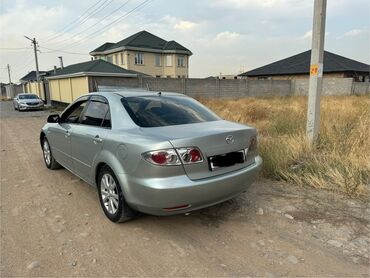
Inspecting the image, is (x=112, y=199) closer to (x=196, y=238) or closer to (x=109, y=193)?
(x=109, y=193)

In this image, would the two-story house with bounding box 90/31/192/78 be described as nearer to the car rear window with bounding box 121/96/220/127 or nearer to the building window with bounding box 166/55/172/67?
the building window with bounding box 166/55/172/67

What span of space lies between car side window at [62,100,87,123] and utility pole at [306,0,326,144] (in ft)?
14.5

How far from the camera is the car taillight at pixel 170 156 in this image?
2.78 m

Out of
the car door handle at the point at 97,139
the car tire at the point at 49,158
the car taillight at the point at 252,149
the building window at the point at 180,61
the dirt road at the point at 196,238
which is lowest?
the dirt road at the point at 196,238

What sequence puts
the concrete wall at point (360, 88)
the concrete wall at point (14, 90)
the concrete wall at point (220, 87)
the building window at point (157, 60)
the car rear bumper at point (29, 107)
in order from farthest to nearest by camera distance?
the concrete wall at point (14, 90)
the building window at point (157, 60)
the concrete wall at point (360, 88)
the car rear bumper at point (29, 107)
the concrete wall at point (220, 87)

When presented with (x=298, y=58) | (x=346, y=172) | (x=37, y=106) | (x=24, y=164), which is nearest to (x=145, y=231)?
(x=346, y=172)

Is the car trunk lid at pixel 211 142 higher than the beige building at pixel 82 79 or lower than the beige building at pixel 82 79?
lower

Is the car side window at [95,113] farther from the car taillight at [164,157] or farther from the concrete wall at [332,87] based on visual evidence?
the concrete wall at [332,87]

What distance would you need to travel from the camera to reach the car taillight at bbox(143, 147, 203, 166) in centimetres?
278

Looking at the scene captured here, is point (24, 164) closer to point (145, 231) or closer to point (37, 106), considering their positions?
point (145, 231)

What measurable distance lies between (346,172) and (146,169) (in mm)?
3252

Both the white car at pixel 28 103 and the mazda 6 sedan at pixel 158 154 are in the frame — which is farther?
the white car at pixel 28 103

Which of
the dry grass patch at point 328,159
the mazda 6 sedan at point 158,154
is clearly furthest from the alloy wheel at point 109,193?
the dry grass patch at point 328,159

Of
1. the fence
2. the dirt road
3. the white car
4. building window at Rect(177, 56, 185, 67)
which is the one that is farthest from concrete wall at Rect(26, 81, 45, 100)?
the dirt road
